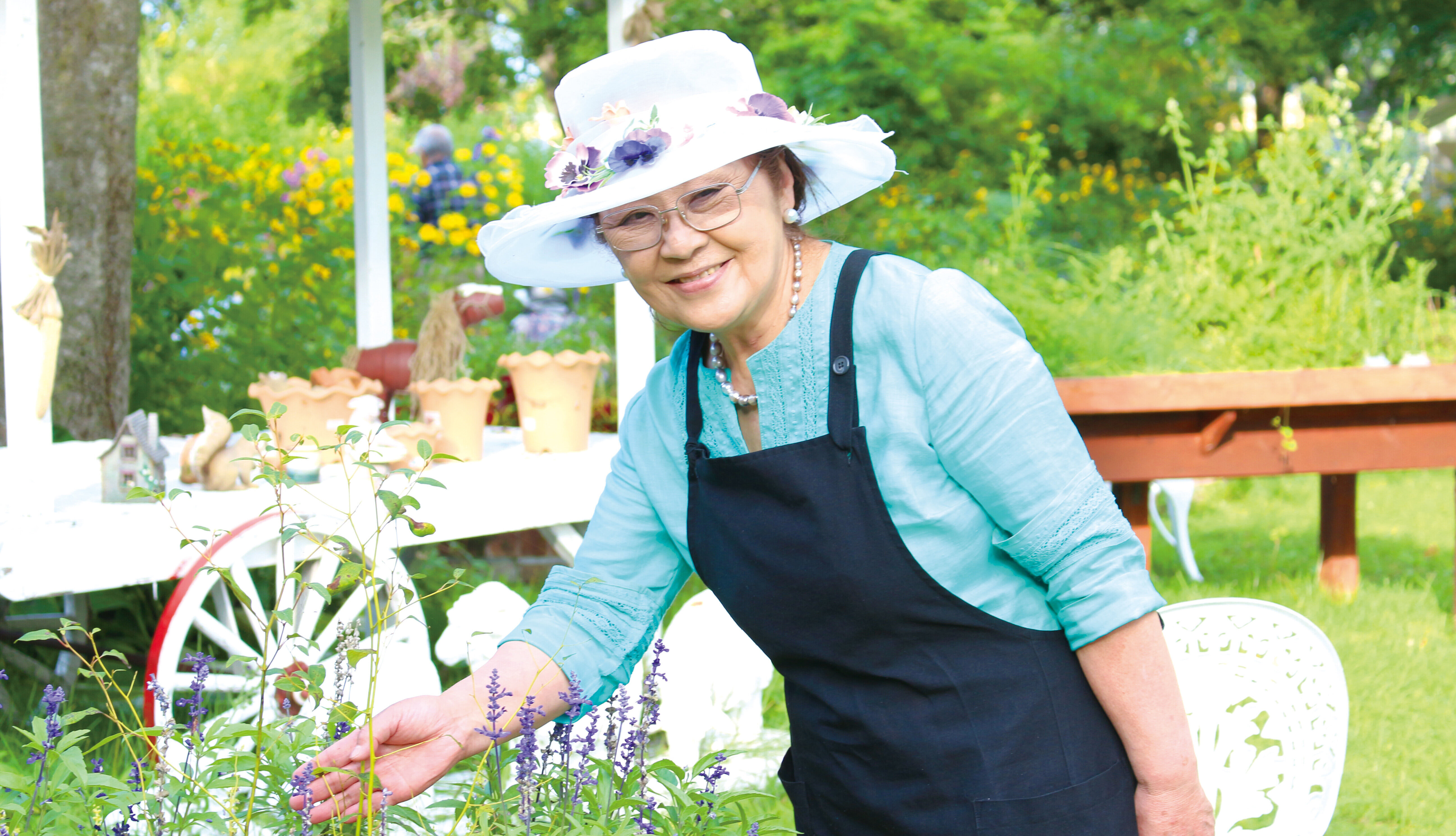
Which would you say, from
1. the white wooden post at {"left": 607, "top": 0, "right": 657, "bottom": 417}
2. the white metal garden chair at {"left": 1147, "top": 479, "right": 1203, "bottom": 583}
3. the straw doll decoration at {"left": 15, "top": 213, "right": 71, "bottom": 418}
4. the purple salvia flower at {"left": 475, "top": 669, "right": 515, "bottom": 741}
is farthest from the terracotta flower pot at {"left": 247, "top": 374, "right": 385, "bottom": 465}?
the white metal garden chair at {"left": 1147, "top": 479, "right": 1203, "bottom": 583}

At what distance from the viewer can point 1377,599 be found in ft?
14.2

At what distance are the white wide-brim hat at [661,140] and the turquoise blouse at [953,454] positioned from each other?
146mm

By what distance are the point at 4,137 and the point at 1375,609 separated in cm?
441

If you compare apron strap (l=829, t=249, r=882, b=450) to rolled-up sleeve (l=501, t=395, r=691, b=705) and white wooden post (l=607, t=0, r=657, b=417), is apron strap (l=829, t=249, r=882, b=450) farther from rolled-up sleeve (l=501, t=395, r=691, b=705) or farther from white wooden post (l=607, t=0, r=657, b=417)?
white wooden post (l=607, t=0, r=657, b=417)

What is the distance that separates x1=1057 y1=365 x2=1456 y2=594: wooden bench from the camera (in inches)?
136

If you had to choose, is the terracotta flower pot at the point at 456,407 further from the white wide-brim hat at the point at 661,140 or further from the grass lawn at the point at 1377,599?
the grass lawn at the point at 1377,599

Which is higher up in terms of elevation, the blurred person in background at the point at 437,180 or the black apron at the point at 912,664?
the blurred person in background at the point at 437,180

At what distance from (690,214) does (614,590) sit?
0.51m

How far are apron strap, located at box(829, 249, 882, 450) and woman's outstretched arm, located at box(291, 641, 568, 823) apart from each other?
43cm

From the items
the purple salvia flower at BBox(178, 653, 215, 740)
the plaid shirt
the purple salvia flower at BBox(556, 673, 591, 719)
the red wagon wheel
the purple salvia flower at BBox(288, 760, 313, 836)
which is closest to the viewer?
the purple salvia flower at BBox(288, 760, 313, 836)

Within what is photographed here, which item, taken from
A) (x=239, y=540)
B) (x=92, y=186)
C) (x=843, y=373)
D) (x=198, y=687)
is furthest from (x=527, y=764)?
(x=92, y=186)

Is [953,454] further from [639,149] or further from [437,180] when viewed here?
[437,180]

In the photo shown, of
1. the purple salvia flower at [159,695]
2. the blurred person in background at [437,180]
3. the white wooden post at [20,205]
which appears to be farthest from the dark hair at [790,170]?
the blurred person in background at [437,180]

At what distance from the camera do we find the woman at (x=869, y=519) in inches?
51.8
